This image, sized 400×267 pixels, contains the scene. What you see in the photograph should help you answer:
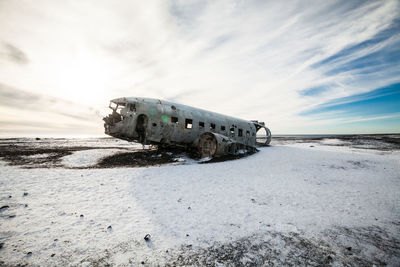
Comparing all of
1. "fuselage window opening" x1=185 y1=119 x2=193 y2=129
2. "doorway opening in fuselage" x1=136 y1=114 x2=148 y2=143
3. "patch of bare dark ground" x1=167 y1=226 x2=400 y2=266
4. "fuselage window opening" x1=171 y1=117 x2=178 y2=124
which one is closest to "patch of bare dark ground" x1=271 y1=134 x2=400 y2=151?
"fuselage window opening" x1=185 y1=119 x2=193 y2=129

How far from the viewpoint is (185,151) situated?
15.1 m

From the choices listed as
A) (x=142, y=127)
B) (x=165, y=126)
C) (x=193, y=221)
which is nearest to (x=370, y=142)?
Answer: (x=165, y=126)

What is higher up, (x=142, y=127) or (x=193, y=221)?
(x=142, y=127)

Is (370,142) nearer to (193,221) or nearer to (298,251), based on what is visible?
(298,251)

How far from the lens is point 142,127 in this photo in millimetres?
12242

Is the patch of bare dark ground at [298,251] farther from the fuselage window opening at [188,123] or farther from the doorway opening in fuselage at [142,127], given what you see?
the fuselage window opening at [188,123]

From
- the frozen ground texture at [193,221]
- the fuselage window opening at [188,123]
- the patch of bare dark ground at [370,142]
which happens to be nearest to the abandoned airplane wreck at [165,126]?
the fuselage window opening at [188,123]

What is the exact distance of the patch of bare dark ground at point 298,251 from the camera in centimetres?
292

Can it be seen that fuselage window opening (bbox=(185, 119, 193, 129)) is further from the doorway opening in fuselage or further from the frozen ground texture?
the frozen ground texture

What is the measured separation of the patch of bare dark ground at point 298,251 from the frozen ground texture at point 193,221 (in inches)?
0.7

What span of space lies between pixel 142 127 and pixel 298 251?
37.0ft

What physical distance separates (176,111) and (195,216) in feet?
32.2

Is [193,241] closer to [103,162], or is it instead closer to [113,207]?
[113,207]

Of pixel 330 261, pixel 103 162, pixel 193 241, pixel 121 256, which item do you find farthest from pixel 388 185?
pixel 103 162
